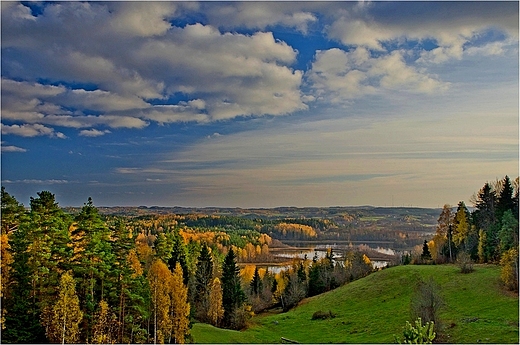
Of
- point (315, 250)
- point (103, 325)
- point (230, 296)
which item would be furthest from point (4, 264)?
point (315, 250)

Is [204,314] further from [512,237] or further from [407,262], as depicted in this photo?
[407,262]

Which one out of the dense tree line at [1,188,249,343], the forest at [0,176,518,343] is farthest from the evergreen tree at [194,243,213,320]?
the dense tree line at [1,188,249,343]

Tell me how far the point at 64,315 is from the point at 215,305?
21384 mm

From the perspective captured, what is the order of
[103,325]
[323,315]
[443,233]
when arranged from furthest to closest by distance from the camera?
[443,233] → [323,315] → [103,325]

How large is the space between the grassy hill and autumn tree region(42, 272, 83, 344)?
41.5 feet

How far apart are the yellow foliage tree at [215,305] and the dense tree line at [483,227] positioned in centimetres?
2625

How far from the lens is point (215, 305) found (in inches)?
1586

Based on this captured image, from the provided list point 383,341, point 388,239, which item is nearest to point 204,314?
point 383,341

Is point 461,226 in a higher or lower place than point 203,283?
higher

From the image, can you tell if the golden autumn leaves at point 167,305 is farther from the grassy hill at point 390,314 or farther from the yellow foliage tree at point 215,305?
the yellow foliage tree at point 215,305

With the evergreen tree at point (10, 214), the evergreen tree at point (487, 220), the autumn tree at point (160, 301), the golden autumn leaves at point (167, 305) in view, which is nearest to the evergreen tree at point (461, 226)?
the evergreen tree at point (487, 220)

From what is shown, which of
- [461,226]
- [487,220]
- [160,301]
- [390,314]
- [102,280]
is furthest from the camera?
[461,226]

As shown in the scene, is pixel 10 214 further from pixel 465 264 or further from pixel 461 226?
pixel 461 226

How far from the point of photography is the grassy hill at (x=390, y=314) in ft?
100
